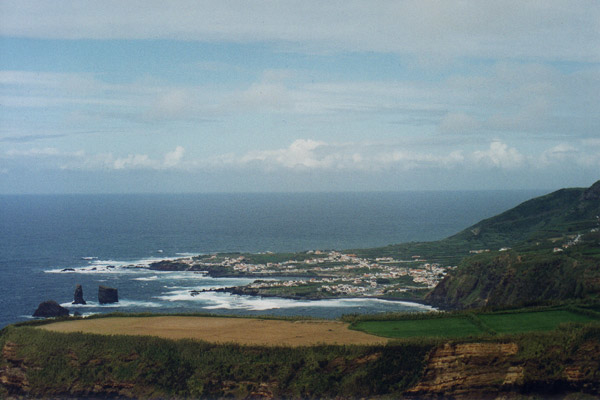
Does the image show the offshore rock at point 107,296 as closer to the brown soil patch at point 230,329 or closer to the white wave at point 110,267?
the white wave at point 110,267

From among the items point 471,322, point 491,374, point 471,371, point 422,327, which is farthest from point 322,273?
point 491,374

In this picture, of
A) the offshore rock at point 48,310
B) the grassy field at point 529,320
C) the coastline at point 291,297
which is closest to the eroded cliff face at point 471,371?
the grassy field at point 529,320

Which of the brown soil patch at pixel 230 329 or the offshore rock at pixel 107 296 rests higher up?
the brown soil patch at pixel 230 329

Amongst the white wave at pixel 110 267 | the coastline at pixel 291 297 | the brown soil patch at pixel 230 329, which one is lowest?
the coastline at pixel 291 297

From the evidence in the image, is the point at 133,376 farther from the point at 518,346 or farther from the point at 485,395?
the point at 518,346

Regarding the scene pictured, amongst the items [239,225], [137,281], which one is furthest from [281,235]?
[137,281]

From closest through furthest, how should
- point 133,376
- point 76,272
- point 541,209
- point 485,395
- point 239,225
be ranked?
point 485,395 < point 133,376 < point 76,272 < point 541,209 < point 239,225

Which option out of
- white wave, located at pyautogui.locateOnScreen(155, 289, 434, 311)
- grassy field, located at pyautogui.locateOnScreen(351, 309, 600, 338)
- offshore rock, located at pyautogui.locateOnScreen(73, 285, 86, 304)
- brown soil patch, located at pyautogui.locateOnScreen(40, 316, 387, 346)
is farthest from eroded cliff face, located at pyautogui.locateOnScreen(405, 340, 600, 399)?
offshore rock, located at pyautogui.locateOnScreen(73, 285, 86, 304)
